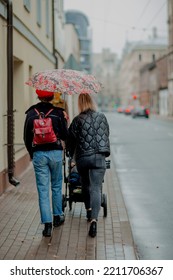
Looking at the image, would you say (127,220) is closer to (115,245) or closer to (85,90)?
(115,245)

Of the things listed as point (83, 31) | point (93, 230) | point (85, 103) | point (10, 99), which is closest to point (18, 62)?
point (10, 99)

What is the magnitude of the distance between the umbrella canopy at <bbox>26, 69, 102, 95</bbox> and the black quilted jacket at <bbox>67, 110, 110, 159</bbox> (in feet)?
1.04

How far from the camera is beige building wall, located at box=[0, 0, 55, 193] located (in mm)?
10414

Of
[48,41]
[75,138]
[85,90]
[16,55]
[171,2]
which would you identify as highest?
[171,2]

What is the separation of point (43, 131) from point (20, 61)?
23.1 ft

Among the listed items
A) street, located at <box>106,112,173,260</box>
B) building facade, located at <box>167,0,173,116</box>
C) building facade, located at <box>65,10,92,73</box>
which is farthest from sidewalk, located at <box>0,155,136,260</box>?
Result: building facade, located at <box>65,10,92,73</box>

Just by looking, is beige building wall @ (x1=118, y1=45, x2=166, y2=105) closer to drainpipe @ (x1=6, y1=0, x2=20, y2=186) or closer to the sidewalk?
drainpipe @ (x1=6, y1=0, x2=20, y2=186)

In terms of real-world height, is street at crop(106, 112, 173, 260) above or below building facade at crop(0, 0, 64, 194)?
below

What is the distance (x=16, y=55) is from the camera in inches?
484

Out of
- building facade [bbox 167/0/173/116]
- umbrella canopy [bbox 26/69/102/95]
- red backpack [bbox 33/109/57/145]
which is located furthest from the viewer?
building facade [bbox 167/0/173/116]

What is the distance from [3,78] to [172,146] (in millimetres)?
11892

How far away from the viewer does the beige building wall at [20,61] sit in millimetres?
10414

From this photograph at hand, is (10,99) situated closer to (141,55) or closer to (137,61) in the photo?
(141,55)
